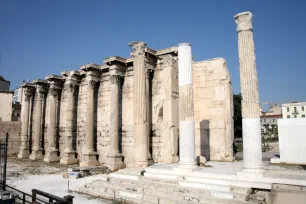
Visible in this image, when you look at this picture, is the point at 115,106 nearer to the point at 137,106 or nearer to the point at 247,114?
the point at 137,106

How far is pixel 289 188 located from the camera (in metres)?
7.87

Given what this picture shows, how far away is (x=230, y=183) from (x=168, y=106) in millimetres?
6211

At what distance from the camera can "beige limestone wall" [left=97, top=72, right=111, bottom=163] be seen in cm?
1711

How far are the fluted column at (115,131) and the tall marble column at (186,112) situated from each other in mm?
5179

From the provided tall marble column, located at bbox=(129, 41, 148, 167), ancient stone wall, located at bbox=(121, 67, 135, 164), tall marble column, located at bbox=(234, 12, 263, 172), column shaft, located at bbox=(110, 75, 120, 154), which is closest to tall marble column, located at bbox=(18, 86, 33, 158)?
ancient stone wall, located at bbox=(121, 67, 135, 164)

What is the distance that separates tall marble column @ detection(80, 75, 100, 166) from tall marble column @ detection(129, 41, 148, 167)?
14.6 feet

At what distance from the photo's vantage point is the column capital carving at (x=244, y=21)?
10117 millimetres

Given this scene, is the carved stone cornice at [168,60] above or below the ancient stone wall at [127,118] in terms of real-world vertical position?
above

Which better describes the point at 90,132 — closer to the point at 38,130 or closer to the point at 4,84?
the point at 38,130

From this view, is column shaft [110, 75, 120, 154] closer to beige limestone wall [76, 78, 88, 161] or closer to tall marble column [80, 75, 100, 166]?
tall marble column [80, 75, 100, 166]

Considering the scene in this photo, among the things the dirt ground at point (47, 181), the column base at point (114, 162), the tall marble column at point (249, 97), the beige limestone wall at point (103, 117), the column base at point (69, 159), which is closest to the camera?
the tall marble column at point (249, 97)

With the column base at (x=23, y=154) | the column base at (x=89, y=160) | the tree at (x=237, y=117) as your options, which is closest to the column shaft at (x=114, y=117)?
the column base at (x=89, y=160)

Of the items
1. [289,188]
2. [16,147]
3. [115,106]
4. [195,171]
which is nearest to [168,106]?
[115,106]

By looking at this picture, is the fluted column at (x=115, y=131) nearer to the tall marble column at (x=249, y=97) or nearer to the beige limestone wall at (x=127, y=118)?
the beige limestone wall at (x=127, y=118)
